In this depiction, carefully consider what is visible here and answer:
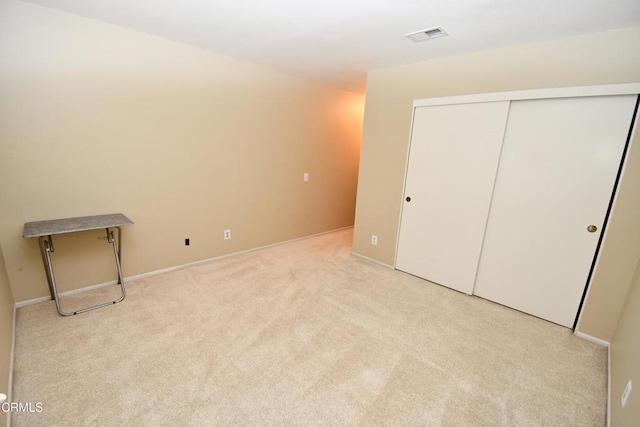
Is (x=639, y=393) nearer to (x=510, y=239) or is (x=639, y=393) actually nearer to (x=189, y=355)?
(x=510, y=239)

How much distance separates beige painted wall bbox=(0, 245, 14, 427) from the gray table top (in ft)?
1.03

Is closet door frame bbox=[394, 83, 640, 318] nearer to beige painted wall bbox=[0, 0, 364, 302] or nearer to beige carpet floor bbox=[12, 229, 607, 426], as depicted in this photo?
beige carpet floor bbox=[12, 229, 607, 426]

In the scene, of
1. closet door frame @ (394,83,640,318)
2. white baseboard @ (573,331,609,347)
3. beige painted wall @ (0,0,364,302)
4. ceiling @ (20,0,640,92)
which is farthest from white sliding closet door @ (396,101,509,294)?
beige painted wall @ (0,0,364,302)

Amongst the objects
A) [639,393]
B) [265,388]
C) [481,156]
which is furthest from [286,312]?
[481,156]

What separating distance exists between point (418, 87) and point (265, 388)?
2.99 m

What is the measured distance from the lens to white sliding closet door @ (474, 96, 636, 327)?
2.10 metres

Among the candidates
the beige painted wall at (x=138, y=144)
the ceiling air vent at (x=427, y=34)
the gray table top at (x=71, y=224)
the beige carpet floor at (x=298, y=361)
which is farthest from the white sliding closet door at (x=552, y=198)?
the gray table top at (x=71, y=224)

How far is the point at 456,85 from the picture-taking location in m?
2.67

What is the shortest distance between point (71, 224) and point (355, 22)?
8.82 feet

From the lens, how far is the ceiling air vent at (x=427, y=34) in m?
2.12

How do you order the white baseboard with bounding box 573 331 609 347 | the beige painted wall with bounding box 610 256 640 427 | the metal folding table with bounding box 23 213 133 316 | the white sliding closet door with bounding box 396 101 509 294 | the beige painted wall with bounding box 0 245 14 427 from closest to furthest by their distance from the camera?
1. the beige painted wall with bounding box 610 256 640 427
2. the beige painted wall with bounding box 0 245 14 427
3. the metal folding table with bounding box 23 213 133 316
4. the white baseboard with bounding box 573 331 609 347
5. the white sliding closet door with bounding box 396 101 509 294

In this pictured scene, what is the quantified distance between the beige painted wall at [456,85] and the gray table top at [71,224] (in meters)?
2.61

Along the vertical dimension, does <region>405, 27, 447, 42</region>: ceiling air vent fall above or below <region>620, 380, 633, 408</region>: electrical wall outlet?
above

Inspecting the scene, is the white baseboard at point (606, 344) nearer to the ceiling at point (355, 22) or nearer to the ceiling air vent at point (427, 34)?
the ceiling at point (355, 22)
